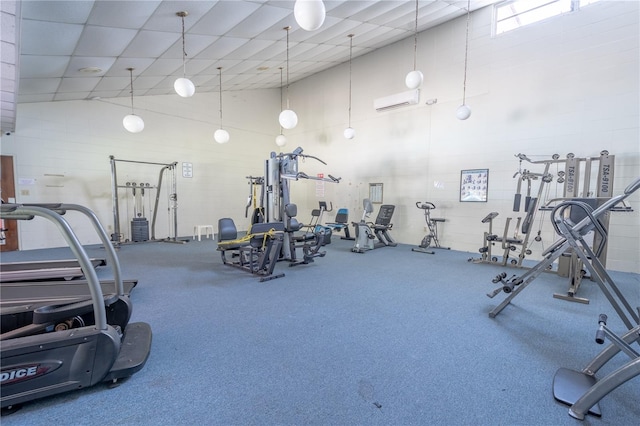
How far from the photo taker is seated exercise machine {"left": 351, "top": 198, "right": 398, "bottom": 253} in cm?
627

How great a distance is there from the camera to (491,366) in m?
1.96

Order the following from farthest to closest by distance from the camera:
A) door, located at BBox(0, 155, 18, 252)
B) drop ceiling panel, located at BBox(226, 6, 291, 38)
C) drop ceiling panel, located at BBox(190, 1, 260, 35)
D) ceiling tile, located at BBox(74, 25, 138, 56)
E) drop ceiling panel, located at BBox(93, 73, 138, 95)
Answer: door, located at BBox(0, 155, 18, 252) → drop ceiling panel, located at BBox(93, 73, 138, 95) → drop ceiling panel, located at BBox(226, 6, 291, 38) → drop ceiling panel, located at BBox(190, 1, 260, 35) → ceiling tile, located at BBox(74, 25, 138, 56)

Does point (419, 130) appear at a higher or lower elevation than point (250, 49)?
lower

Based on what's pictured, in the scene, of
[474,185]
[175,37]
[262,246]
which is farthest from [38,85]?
[474,185]

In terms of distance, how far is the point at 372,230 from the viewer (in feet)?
22.5

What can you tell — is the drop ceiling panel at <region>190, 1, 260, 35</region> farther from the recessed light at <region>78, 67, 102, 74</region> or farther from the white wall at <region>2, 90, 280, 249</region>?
the white wall at <region>2, 90, 280, 249</region>

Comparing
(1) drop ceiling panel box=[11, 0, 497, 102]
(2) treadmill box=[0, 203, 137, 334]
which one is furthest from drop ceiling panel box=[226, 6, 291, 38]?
(2) treadmill box=[0, 203, 137, 334]

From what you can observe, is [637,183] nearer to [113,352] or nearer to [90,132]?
[113,352]

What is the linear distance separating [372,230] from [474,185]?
238 centimetres

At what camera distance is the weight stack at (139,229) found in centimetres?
698

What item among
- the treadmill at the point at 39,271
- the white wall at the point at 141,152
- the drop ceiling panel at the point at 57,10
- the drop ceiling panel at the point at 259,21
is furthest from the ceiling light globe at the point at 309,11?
the white wall at the point at 141,152

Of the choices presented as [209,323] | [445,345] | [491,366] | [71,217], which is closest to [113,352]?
[209,323]

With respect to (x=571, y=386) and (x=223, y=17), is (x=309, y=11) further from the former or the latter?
(x=571, y=386)

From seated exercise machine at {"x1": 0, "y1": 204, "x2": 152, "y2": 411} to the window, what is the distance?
745 centimetres
